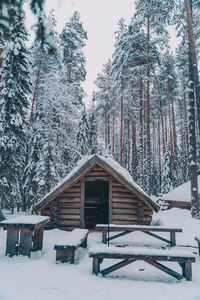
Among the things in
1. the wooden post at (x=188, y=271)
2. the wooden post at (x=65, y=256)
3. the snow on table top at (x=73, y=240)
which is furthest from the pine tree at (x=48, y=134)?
the wooden post at (x=188, y=271)

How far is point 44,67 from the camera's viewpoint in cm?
1641

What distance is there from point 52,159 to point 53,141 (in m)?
1.24

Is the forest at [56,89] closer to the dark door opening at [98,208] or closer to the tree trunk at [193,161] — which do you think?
the tree trunk at [193,161]

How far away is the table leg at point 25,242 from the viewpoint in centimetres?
538

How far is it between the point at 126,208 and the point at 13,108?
8410 mm

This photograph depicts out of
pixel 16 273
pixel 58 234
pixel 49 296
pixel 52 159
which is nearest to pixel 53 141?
pixel 52 159

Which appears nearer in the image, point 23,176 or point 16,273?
point 16,273

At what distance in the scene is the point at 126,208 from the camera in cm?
890

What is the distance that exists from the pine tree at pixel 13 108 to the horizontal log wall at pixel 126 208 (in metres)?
6.15

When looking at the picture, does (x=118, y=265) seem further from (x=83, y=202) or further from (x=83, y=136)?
(x=83, y=136)

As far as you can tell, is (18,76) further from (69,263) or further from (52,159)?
(69,263)

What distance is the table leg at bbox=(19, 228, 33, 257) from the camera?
538 cm

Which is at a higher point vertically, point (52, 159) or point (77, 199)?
point (52, 159)

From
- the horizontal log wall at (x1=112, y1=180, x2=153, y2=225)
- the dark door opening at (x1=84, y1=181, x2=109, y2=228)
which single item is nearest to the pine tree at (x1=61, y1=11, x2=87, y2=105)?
the dark door opening at (x1=84, y1=181, x2=109, y2=228)
